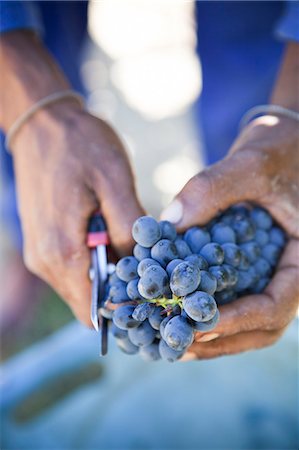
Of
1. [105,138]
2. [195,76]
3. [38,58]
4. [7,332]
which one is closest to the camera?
[105,138]

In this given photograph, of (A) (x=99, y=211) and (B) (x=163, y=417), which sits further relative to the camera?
(B) (x=163, y=417)

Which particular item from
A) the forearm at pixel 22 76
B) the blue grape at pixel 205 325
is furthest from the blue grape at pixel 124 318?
the forearm at pixel 22 76

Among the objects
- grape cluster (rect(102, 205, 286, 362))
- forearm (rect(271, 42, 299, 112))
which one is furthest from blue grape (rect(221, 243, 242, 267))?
forearm (rect(271, 42, 299, 112))

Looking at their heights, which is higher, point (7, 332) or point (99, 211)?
point (99, 211)

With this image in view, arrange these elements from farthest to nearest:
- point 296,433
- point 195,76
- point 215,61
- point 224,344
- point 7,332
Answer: point 195,76 < point 7,332 < point 215,61 < point 296,433 < point 224,344

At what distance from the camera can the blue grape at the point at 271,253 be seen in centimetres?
103

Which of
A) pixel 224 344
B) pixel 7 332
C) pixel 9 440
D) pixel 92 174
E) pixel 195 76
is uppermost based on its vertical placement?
pixel 92 174

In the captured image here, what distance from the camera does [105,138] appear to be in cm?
112

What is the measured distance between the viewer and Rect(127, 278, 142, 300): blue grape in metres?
0.83

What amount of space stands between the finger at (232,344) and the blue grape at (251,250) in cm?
16

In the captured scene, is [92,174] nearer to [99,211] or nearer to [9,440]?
[99,211]

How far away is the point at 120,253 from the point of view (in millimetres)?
1028

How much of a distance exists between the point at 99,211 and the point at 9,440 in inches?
34.9

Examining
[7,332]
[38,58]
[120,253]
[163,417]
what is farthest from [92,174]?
[7,332]
